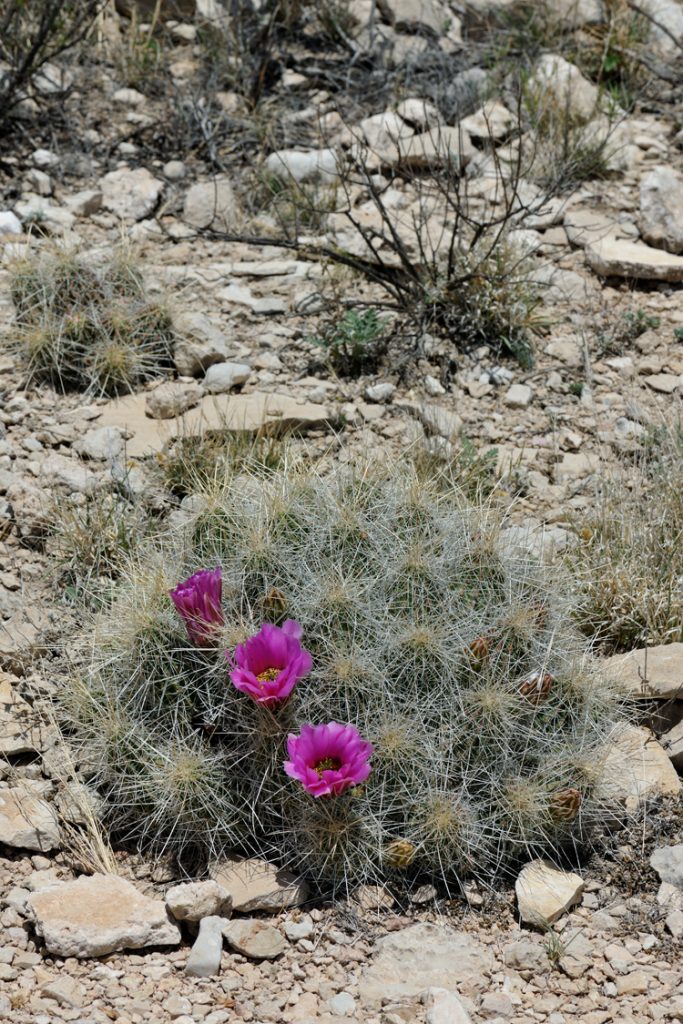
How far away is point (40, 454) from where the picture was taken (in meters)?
4.31

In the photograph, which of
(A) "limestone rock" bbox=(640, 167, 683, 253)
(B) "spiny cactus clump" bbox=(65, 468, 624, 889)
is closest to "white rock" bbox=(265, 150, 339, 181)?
(A) "limestone rock" bbox=(640, 167, 683, 253)

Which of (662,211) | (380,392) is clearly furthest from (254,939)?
(662,211)

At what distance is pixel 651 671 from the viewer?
11.5ft

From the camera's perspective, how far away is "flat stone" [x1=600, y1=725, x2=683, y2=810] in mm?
3250

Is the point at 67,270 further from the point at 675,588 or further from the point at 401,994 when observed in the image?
the point at 401,994

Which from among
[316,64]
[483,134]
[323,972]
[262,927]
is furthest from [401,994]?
[316,64]

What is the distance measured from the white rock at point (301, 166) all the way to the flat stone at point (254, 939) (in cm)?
389

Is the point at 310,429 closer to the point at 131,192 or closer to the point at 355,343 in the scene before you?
the point at 355,343

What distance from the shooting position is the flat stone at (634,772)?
3.25 m

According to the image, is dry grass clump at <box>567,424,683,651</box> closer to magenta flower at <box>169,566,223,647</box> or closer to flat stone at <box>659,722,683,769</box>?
flat stone at <box>659,722,683,769</box>

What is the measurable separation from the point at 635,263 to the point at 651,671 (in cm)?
243

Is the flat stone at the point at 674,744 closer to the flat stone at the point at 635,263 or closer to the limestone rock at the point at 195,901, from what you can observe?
the limestone rock at the point at 195,901

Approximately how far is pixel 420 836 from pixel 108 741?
2.73 feet

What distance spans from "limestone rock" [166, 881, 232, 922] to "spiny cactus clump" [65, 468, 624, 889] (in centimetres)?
17
